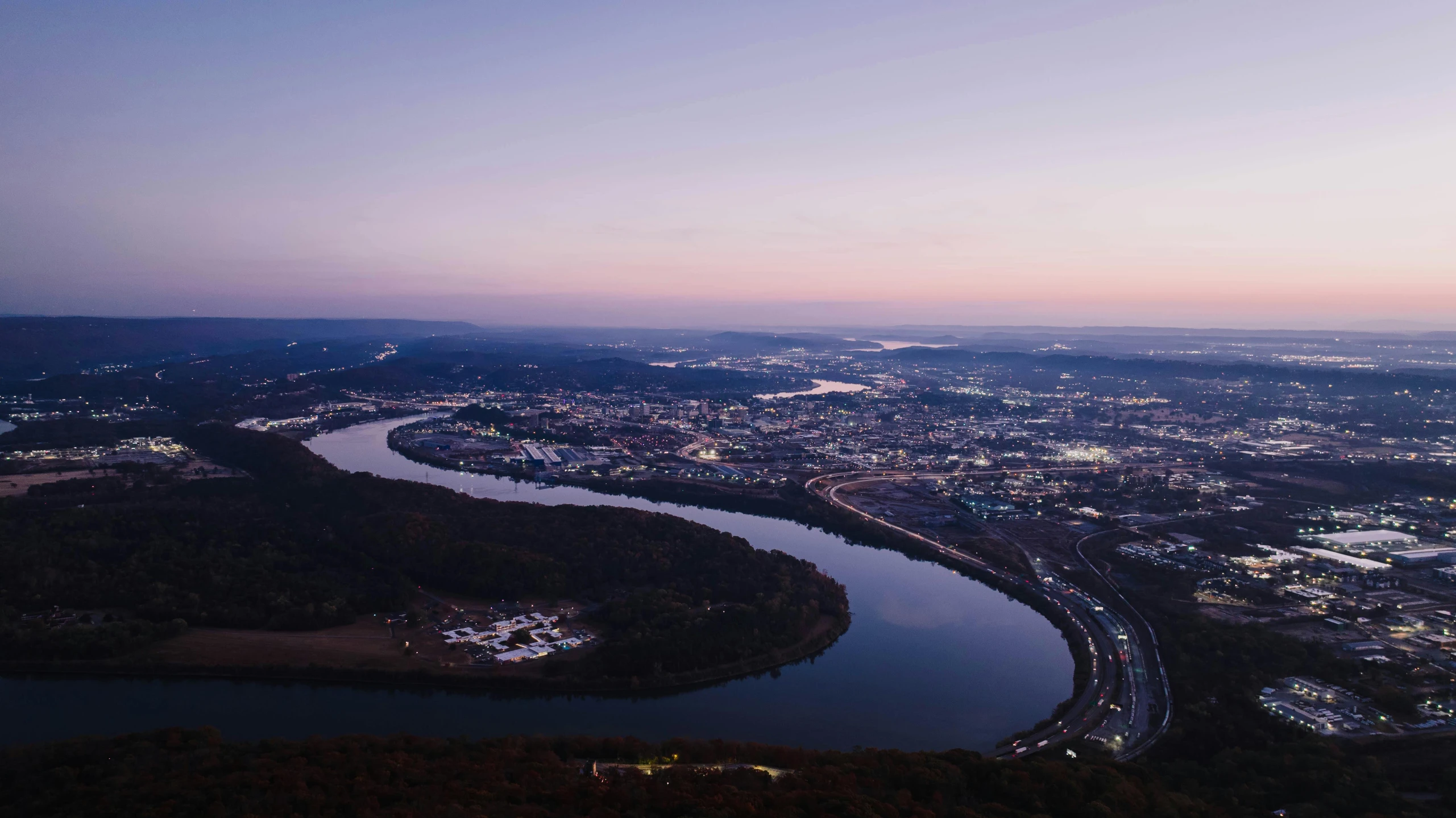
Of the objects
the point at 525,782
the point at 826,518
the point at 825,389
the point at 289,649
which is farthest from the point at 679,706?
the point at 825,389

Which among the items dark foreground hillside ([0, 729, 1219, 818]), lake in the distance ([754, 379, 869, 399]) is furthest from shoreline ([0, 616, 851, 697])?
lake in the distance ([754, 379, 869, 399])

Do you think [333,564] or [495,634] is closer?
[495,634]

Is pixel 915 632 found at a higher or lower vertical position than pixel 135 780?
lower

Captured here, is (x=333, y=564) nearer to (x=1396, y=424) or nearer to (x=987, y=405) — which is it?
(x=987, y=405)

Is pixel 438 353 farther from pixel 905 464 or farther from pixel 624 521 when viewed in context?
pixel 624 521

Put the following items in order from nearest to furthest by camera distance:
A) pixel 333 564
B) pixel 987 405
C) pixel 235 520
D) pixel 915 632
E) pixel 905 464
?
1. pixel 915 632
2. pixel 333 564
3. pixel 235 520
4. pixel 905 464
5. pixel 987 405

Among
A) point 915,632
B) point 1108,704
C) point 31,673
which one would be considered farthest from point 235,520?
point 1108,704

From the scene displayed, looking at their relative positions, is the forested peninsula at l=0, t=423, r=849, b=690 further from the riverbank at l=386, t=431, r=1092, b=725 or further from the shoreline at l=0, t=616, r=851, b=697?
the riverbank at l=386, t=431, r=1092, b=725

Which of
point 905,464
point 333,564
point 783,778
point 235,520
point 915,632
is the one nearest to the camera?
point 783,778
